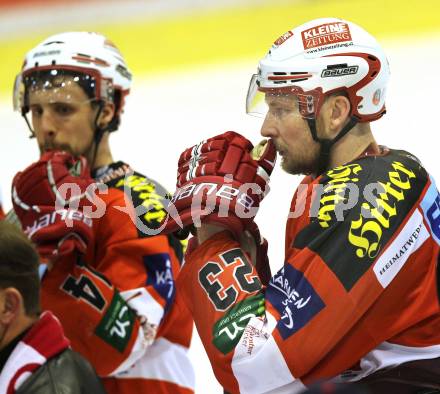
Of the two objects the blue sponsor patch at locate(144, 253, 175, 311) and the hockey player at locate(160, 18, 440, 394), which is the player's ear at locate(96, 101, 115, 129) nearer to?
the blue sponsor patch at locate(144, 253, 175, 311)

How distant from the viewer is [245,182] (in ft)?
8.43

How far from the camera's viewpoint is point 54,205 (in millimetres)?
3008

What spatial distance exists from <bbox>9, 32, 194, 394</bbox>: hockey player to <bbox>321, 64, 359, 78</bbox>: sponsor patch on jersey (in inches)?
32.0

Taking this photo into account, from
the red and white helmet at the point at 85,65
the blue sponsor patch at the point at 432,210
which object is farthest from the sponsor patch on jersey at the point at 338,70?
the red and white helmet at the point at 85,65

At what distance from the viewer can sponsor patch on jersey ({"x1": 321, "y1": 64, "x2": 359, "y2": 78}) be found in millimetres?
2615

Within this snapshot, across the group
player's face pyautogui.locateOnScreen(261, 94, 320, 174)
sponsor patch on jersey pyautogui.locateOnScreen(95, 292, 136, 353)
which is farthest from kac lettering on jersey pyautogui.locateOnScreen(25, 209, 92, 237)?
player's face pyautogui.locateOnScreen(261, 94, 320, 174)

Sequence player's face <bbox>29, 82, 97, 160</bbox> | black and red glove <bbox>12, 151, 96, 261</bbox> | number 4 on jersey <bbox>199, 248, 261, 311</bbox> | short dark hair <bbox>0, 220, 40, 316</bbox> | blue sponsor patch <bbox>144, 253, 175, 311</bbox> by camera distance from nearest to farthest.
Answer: short dark hair <bbox>0, 220, 40, 316</bbox>, number 4 on jersey <bbox>199, 248, 261, 311</bbox>, black and red glove <bbox>12, 151, 96, 261</bbox>, blue sponsor patch <bbox>144, 253, 175, 311</bbox>, player's face <bbox>29, 82, 97, 160</bbox>

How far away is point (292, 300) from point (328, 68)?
0.59 meters

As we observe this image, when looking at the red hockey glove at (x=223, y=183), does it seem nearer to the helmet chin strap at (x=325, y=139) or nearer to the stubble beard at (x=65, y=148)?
the helmet chin strap at (x=325, y=139)

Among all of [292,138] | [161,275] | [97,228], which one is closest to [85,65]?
[97,228]

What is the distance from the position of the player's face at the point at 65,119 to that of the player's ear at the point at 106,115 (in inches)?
1.7

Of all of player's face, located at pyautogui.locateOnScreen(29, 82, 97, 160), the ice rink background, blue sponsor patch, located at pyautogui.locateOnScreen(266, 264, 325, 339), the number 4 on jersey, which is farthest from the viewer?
the ice rink background

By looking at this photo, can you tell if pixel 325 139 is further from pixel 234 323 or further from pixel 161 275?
pixel 161 275

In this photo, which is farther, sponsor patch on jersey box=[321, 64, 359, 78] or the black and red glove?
the black and red glove
